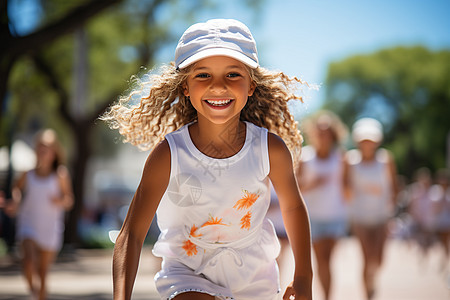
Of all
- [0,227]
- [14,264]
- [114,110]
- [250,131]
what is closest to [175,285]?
[250,131]

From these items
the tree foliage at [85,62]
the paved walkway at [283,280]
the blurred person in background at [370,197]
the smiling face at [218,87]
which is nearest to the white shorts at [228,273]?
the smiling face at [218,87]

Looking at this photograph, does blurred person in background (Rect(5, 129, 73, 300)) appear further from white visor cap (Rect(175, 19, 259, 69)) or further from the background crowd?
white visor cap (Rect(175, 19, 259, 69))

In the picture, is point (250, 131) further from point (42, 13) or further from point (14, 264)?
point (42, 13)

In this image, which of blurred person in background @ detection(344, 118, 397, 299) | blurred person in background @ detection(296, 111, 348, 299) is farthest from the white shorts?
blurred person in background @ detection(344, 118, 397, 299)

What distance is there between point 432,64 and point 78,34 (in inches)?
1907

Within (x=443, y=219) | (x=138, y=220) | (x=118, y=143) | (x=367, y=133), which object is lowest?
(x=138, y=220)

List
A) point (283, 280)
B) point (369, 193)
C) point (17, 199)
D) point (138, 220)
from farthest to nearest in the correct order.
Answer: point (283, 280)
point (17, 199)
point (369, 193)
point (138, 220)

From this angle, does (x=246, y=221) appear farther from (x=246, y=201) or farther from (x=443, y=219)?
(x=443, y=219)

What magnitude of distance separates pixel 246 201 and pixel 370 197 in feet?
17.8

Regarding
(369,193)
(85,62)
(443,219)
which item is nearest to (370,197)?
(369,193)

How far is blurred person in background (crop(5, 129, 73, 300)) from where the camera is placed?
8172mm

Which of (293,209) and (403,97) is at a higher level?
(403,97)

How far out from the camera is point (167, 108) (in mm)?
3555

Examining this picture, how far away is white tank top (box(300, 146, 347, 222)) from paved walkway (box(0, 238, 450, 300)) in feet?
3.89
